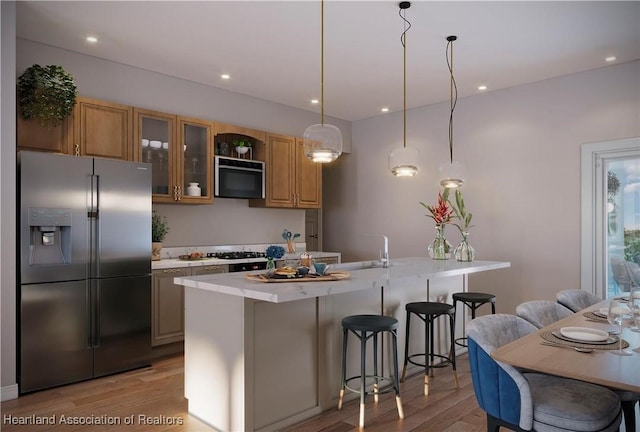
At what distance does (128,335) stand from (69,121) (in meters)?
1.94

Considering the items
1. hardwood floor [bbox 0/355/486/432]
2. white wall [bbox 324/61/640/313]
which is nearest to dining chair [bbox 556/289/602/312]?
hardwood floor [bbox 0/355/486/432]

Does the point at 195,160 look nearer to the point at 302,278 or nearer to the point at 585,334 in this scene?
the point at 302,278

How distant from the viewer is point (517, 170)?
5.19m

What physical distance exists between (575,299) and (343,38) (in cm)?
274

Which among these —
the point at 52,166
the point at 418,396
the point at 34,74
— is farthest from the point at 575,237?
the point at 34,74

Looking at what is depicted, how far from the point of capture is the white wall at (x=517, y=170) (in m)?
4.65

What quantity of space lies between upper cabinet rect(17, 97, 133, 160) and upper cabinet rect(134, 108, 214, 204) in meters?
0.14

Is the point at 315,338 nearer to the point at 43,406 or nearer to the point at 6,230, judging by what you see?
the point at 43,406

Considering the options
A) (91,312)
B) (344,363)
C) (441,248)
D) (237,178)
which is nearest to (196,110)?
(237,178)

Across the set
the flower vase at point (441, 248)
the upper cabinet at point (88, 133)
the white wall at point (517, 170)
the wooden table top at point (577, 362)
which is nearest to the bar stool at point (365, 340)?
the wooden table top at point (577, 362)

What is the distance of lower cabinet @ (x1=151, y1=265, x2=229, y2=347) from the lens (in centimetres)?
413

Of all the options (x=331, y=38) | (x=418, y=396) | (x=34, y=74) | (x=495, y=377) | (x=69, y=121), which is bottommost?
(x=418, y=396)

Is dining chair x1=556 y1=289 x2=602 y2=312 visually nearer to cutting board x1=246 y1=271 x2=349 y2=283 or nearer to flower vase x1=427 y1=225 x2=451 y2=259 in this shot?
flower vase x1=427 y1=225 x2=451 y2=259

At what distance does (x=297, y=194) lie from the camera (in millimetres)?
5906
